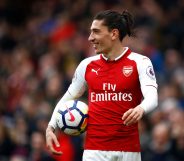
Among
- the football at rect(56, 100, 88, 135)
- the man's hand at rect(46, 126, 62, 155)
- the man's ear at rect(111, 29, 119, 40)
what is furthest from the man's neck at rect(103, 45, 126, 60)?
the man's hand at rect(46, 126, 62, 155)

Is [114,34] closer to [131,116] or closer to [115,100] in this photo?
[115,100]

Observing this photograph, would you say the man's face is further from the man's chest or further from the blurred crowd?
the blurred crowd

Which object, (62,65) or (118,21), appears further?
(62,65)

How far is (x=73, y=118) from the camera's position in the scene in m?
8.67

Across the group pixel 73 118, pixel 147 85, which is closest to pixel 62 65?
pixel 73 118

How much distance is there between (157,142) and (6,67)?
701cm

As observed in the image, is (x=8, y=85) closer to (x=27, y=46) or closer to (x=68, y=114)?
(x=27, y=46)

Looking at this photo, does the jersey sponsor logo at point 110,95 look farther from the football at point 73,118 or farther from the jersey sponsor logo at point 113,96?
the football at point 73,118

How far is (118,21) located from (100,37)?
0.25 metres

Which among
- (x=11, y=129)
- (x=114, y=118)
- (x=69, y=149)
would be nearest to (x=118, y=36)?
(x=114, y=118)

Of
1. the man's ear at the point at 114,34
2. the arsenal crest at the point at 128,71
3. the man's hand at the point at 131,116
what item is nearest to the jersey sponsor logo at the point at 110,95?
the arsenal crest at the point at 128,71

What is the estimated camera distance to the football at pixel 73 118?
28.4ft

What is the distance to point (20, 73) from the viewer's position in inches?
686

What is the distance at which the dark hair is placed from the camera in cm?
862
